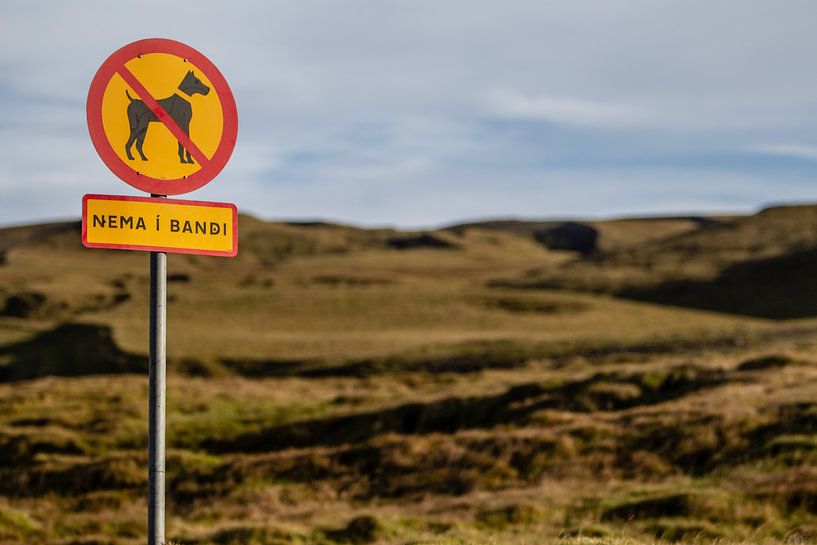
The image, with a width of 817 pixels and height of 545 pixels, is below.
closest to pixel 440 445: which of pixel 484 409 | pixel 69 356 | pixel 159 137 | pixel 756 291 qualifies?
pixel 484 409

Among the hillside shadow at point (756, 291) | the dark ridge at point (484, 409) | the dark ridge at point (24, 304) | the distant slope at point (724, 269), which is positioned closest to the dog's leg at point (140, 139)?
the dark ridge at point (484, 409)

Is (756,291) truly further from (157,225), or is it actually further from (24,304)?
(157,225)

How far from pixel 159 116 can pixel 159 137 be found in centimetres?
13

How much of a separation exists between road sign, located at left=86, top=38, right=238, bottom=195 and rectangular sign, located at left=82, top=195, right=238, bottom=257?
0.13 m

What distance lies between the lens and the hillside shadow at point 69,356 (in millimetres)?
54812

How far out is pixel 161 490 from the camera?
5.07m

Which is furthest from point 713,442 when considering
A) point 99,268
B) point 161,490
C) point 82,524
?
point 99,268

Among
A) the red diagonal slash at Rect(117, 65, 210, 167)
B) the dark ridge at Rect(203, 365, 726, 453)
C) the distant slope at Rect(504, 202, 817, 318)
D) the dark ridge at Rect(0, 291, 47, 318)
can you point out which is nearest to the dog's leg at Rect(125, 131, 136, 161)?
the red diagonal slash at Rect(117, 65, 210, 167)

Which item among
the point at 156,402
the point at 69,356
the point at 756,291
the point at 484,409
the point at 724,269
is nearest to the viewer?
the point at 156,402

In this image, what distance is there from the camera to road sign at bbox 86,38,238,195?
512cm

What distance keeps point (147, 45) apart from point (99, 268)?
15529 centimetres

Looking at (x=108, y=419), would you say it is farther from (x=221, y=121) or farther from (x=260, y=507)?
(x=221, y=121)

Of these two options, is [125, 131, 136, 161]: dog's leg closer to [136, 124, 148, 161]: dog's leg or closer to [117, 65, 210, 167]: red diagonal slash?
[136, 124, 148, 161]: dog's leg

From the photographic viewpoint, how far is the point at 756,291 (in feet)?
282
